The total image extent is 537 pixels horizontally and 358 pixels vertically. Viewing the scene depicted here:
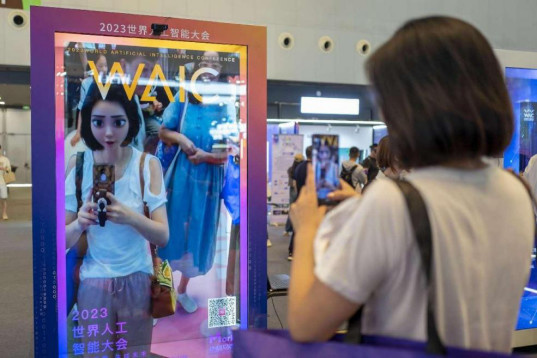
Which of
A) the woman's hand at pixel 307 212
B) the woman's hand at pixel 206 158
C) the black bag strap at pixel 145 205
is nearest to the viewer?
the woman's hand at pixel 307 212

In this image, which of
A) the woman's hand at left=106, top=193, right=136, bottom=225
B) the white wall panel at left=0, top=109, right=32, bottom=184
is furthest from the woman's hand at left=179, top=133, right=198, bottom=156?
the white wall panel at left=0, top=109, right=32, bottom=184

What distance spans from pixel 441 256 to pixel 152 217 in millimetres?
1759

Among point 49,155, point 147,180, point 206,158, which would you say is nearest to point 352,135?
point 206,158

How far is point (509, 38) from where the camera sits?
9.20m

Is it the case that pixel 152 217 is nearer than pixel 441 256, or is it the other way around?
pixel 441 256

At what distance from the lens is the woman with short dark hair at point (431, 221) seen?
79cm

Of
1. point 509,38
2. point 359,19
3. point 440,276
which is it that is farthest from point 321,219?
point 509,38

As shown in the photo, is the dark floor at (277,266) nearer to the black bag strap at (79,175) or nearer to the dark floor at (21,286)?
the dark floor at (21,286)

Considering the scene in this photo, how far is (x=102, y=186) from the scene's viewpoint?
225cm

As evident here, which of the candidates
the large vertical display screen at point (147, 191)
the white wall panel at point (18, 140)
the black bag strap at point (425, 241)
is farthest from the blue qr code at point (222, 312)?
the white wall panel at point (18, 140)

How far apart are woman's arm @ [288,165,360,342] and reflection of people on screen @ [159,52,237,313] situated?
→ 60.9 inches

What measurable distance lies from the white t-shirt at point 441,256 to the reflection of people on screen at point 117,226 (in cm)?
162

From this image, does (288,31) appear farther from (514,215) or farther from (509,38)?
(514,215)

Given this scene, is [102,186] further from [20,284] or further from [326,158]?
[20,284]
